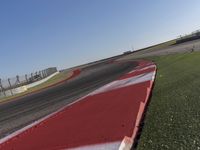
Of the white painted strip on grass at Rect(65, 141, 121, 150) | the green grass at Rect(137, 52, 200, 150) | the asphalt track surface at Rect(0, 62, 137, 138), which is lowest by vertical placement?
the asphalt track surface at Rect(0, 62, 137, 138)

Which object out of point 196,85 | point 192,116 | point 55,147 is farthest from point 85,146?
point 196,85

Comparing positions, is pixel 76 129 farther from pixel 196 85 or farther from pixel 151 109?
pixel 196 85

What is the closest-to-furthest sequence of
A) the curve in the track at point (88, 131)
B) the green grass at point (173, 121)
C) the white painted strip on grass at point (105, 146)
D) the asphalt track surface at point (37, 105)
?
1. the green grass at point (173, 121)
2. the white painted strip on grass at point (105, 146)
3. the curve in the track at point (88, 131)
4. the asphalt track surface at point (37, 105)

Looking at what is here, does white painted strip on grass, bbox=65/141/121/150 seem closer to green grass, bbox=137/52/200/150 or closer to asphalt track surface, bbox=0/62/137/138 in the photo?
green grass, bbox=137/52/200/150

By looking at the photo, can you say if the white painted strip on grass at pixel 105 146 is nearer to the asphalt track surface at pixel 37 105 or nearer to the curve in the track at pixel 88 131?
the curve in the track at pixel 88 131

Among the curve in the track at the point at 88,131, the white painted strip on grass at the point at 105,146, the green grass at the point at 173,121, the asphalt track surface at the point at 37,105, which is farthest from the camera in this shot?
the asphalt track surface at the point at 37,105

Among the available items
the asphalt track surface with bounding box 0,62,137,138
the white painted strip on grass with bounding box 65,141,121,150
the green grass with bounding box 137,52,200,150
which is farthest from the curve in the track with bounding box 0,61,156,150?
the asphalt track surface with bounding box 0,62,137,138

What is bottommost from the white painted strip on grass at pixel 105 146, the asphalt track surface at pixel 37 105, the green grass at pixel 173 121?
the asphalt track surface at pixel 37 105

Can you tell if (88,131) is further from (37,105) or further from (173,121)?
(37,105)

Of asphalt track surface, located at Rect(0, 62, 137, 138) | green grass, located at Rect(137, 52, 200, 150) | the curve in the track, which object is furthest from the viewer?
A: asphalt track surface, located at Rect(0, 62, 137, 138)

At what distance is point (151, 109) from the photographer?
5316 mm

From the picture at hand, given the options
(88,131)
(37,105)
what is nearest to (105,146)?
(88,131)

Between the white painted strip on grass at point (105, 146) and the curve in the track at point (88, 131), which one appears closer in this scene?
the white painted strip on grass at point (105, 146)

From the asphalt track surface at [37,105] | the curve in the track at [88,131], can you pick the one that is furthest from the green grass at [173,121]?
the asphalt track surface at [37,105]
